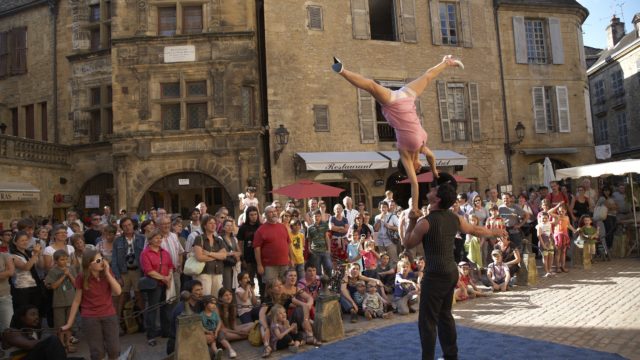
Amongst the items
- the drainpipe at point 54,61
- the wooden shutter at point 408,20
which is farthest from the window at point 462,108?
the drainpipe at point 54,61

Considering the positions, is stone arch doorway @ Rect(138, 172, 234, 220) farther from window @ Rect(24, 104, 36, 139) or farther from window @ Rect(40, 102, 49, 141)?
window @ Rect(24, 104, 36, 139)

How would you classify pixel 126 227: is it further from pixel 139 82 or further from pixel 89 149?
pixel 89 149

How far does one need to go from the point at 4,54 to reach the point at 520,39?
68.2ft

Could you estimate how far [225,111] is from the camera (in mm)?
15867

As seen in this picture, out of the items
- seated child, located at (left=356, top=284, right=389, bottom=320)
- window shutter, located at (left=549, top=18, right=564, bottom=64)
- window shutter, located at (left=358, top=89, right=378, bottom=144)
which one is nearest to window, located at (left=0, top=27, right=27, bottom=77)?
window shutter, located at (left=358, top=89, right=378, bottom=144)

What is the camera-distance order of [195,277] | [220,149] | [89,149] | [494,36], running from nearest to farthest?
[195,277]
[220,149]
[89,149]
[494,36]

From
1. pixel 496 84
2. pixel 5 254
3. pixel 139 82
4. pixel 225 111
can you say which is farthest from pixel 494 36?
pixel 5 254

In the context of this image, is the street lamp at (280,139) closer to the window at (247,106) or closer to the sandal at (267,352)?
the window at (247,106)

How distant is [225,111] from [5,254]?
994cm

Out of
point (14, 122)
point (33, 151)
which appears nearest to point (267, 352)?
point (33, 151)

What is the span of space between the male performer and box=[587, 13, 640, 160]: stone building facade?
27394mm

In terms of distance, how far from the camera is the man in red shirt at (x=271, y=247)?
777cm

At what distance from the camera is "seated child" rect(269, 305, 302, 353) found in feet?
21.4

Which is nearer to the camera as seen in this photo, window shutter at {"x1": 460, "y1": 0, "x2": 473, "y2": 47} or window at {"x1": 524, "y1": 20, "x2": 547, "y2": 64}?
window shutter at {"x1": 460, "y1": 0, "x2": 473, "y2": 47}
